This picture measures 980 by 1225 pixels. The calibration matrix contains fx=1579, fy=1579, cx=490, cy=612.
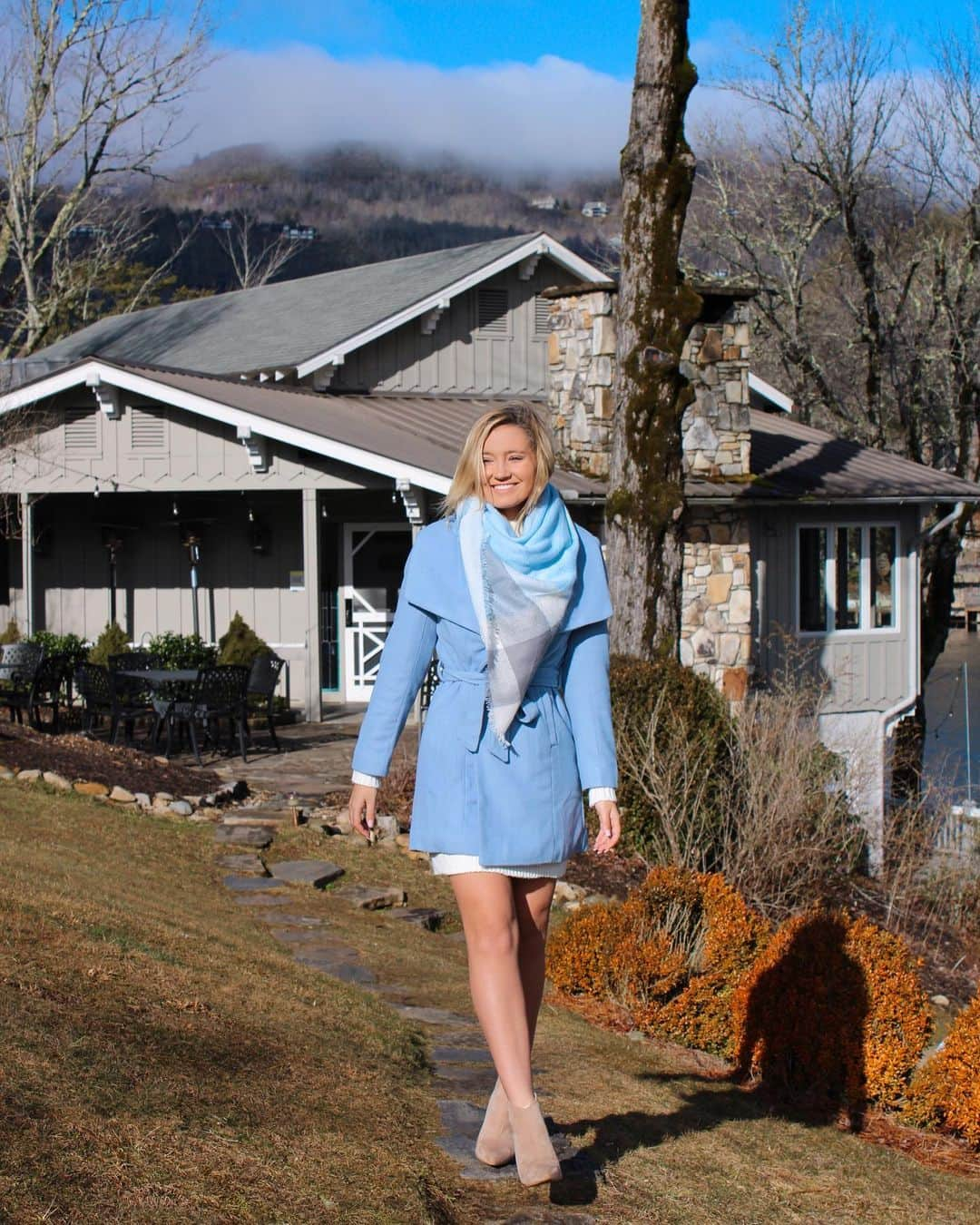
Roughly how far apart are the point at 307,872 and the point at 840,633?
13141 mm

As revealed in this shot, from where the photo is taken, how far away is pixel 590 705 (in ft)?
15.1

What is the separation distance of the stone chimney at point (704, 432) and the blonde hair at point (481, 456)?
14617 mm

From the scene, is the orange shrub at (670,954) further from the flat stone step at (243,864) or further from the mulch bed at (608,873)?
the flat stone step at (243,864)

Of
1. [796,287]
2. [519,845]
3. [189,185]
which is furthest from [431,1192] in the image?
[189,185]

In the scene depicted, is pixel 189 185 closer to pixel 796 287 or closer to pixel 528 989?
pixel 796 287

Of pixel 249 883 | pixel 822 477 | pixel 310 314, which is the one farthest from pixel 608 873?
pixel 310 314

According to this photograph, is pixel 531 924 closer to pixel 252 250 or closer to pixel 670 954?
pixel 670 954

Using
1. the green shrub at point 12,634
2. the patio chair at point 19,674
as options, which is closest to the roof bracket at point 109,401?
the patio chair at point 19,674

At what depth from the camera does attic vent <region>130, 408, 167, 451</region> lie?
19750 millimetres

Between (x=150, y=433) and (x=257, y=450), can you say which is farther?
(x=150, y=433)

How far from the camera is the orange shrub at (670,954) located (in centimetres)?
782

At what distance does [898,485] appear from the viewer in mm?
21953

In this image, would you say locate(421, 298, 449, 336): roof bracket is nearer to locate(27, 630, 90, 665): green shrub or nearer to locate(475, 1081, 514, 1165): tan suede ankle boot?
locate(27, 630, 90, 665): green shrub

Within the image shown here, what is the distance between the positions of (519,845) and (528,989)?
0.50 metres
